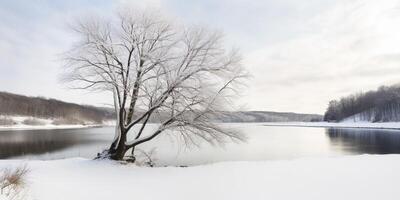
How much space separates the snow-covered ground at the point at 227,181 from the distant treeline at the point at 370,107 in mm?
85444

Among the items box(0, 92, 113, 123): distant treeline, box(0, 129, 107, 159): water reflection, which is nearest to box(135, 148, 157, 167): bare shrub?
box(0, 129, 107, 159): water reflection

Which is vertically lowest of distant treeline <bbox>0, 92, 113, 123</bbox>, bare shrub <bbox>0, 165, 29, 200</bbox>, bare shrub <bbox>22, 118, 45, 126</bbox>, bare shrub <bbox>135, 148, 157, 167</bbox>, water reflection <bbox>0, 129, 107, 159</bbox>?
water reflection <bbox>0, 129, 107, 159</bbox>

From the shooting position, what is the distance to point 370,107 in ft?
319

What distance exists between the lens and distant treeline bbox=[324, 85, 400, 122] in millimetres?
85500

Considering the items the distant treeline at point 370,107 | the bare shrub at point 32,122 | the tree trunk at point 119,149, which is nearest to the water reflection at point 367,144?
the tree trunk at point 119,149

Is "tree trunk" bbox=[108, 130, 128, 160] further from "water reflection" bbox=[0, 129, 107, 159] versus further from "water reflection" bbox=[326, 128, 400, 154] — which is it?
"water reflection" bbox=[326, 128, 400, 154]

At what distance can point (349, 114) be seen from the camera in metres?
107

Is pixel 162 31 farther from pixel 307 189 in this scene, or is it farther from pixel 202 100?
pixel 307 189

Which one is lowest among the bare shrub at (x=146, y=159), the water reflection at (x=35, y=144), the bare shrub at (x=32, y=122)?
the water reflection at (x=35, y=144)

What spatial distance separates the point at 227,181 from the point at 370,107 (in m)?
102

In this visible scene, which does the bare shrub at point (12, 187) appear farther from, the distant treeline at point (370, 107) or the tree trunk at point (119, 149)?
the distant treeline at point (370, 107)

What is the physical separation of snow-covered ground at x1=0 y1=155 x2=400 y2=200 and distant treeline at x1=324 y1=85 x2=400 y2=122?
8544 centimetres

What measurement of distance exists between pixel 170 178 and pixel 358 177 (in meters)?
5.14

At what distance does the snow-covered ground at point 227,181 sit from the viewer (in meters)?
7.15
